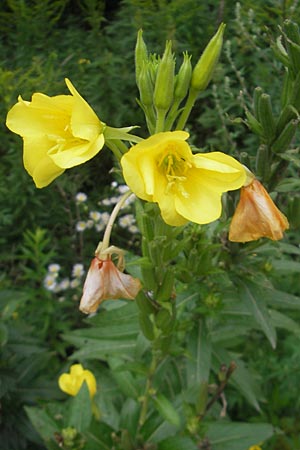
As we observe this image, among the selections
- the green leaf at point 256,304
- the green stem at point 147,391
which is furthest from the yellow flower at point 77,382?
the green leaf at point 256,304

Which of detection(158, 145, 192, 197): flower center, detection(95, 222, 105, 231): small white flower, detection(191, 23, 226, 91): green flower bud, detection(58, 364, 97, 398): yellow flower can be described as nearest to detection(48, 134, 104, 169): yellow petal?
detection(158, 145, 192, 197): flower center

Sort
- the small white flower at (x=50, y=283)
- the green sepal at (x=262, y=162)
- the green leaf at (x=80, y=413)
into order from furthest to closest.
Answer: the small white flower at (x=50, y=283)
the green leaf at (x=80, y=413)
the green sepal at (x=262, y=162)

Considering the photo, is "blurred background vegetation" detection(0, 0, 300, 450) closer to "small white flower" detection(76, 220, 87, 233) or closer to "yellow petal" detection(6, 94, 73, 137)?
"small white flower" detection(76, 220, 87, 233)

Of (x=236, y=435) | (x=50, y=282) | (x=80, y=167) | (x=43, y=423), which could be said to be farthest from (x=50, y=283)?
(x=236, y=435)

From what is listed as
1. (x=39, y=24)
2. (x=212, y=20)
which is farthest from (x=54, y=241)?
(x=212, y=20)

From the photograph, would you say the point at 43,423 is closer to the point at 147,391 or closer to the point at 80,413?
the point at 80,413

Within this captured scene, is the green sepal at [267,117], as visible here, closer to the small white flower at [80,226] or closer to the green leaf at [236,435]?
the green leaf at [236,435]
